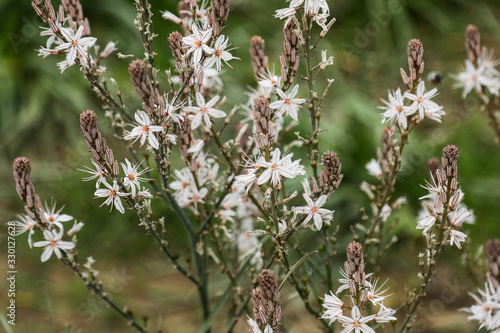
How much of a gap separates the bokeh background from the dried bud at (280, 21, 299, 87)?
113 centimetres

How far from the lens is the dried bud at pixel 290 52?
176cm

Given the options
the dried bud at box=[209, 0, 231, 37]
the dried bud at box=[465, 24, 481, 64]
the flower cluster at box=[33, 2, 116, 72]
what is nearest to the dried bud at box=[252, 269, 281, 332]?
the dried bud at box=[209, 0, 231, 37]

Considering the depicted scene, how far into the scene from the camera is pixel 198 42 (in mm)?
1680

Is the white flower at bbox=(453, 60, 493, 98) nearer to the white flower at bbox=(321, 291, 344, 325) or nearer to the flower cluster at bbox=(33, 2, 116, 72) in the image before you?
the white flower at bbox=(321, 291, 344, 325)

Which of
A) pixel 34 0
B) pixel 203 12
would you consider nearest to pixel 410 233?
pixel 203 12

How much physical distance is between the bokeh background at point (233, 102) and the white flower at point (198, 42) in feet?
4.61

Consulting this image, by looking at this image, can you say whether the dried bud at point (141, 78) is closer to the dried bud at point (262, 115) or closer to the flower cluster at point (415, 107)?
the dried bud at point (262, 115)

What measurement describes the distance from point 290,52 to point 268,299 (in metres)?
0.78

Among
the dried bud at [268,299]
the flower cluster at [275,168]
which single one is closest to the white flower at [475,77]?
the flower cluster at [275,168]

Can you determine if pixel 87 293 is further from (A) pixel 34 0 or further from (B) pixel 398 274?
(A) pixel 34 0

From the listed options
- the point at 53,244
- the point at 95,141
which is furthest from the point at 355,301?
the point at 53,244

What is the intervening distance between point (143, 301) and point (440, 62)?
4.23 metres

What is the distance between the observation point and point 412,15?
6895 mm

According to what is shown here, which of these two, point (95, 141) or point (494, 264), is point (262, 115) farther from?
point (494, 264)
